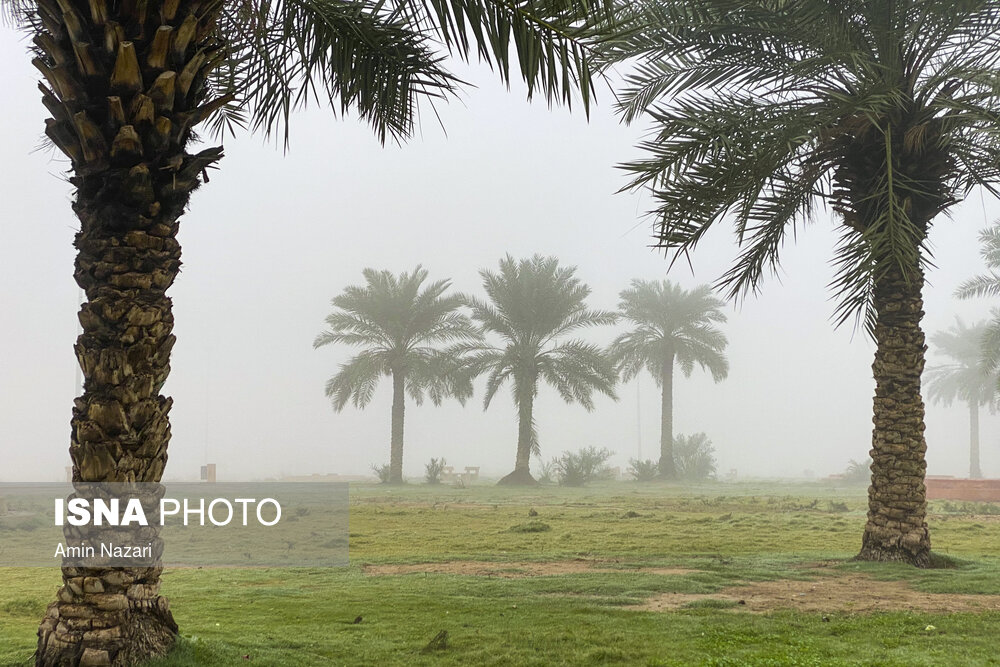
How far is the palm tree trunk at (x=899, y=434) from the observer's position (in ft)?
31.0

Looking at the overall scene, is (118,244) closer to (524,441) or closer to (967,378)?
(524,441)

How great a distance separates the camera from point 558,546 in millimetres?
11234

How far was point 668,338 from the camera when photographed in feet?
111

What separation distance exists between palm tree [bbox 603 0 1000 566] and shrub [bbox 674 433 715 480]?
87.9 feet

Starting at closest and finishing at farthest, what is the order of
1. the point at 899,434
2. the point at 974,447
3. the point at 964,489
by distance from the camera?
the point at 899,434 < the point at 964,489 < the point at 974,447

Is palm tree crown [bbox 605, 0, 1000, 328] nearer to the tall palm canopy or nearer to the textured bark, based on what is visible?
the textured bark

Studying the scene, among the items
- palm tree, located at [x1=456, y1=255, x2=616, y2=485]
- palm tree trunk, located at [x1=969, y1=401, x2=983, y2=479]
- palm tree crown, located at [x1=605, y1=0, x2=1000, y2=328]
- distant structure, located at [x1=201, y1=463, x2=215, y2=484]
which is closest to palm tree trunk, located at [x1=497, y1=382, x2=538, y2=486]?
palm tree, located at [x1=456, y1=255, x2=616, y2=485]

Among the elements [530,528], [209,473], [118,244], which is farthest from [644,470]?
[118,244]

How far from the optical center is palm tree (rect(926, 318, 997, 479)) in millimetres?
42531

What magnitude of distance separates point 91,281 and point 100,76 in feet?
3.59

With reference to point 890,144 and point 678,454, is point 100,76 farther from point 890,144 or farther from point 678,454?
point 678,454

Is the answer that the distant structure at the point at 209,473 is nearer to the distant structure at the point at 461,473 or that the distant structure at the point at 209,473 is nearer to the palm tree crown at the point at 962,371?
the distant structure at the point at 461,473

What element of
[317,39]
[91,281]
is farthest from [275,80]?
[91,281]

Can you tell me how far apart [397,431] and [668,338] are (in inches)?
473
